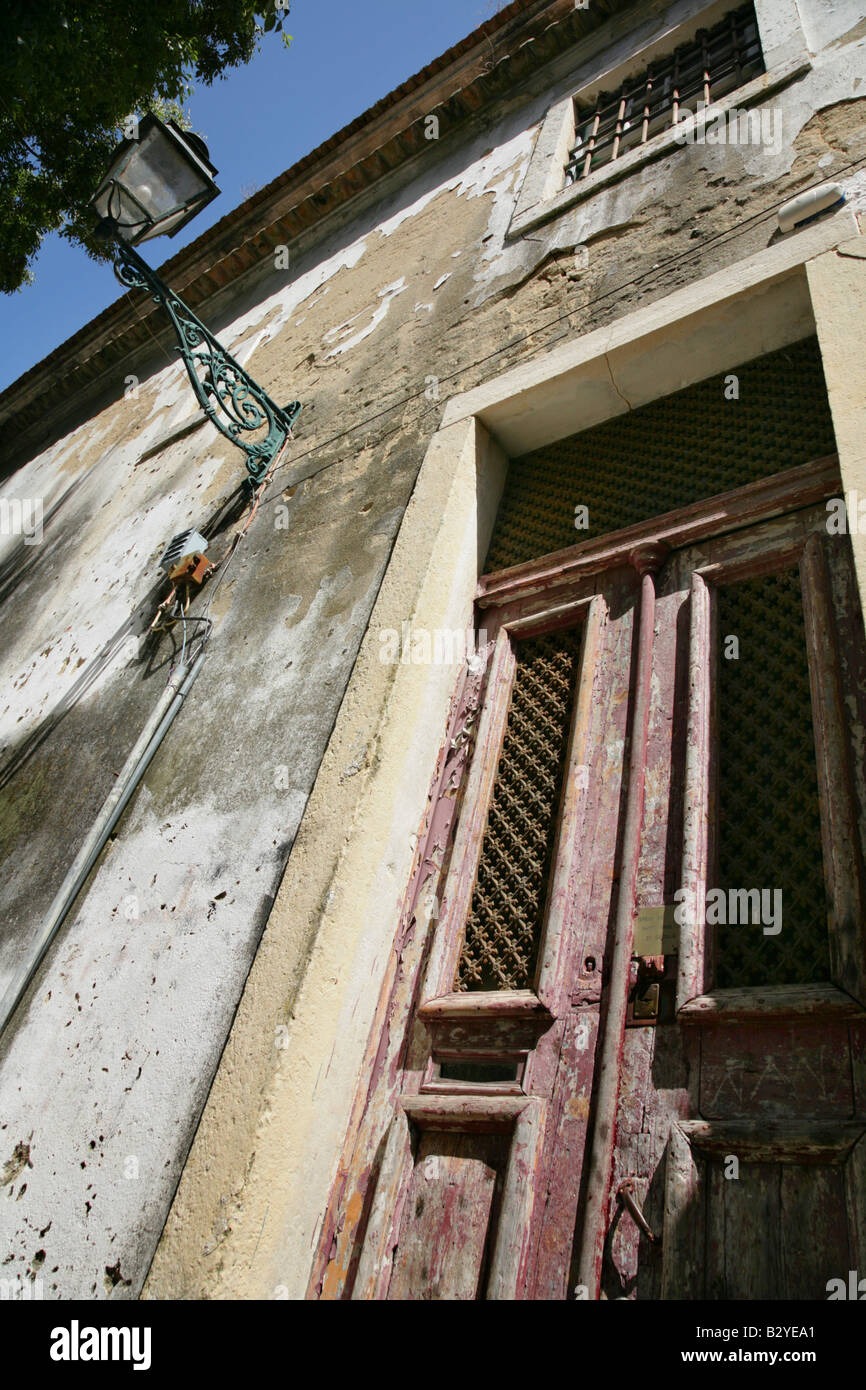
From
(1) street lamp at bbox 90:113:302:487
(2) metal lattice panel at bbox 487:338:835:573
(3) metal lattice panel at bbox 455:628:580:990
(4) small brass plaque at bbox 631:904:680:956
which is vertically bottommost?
(4) small brass plaque at bbox 631:904:680:956

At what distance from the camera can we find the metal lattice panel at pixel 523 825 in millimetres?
2492

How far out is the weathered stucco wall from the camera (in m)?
2.37

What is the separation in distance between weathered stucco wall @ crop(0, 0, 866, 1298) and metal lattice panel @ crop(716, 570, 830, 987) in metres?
1.01

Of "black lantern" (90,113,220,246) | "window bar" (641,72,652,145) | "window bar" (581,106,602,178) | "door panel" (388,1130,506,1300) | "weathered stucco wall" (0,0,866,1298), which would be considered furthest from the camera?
"window bar" (581,106,602,178)

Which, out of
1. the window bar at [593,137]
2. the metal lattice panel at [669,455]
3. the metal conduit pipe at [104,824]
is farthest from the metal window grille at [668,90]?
the metal conduit pipe at [104,824]

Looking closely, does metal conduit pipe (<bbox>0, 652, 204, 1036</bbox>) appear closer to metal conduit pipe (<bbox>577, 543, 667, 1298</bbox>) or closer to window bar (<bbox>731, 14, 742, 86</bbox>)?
→ metal conduit pipe (<bbox>577, 543, 667, 1298</bbox>)

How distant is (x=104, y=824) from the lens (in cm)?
332

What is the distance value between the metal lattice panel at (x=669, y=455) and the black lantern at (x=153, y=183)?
203cm

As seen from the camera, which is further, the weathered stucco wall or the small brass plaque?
the weathered stucco wall

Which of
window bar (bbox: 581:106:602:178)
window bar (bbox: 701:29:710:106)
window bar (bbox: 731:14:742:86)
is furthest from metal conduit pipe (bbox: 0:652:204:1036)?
window bar (bbox: 731:14:742:86)

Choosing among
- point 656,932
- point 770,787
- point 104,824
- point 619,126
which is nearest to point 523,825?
point 656,932

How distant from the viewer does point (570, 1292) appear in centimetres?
183

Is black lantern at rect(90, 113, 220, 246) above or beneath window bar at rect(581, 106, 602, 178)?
above

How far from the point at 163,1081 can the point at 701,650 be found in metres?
1.99
